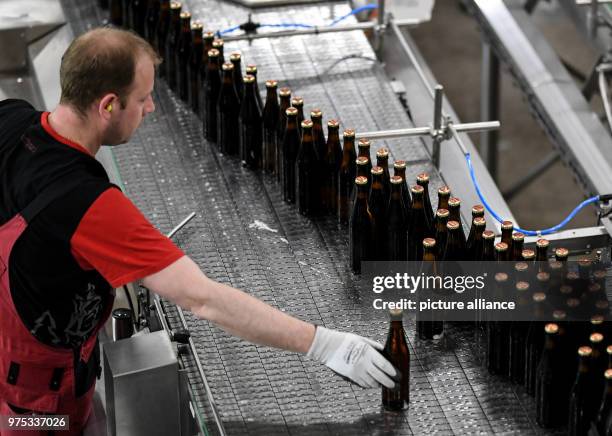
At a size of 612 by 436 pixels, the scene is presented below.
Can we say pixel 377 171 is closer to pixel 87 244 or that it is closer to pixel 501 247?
pixel 501 247

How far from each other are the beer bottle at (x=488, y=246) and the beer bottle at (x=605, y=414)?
0.61 metres

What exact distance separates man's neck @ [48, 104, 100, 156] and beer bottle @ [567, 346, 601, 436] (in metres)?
1.30

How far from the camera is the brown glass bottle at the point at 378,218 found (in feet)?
11.1

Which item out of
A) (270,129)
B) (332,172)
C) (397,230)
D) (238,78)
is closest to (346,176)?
(332,172)

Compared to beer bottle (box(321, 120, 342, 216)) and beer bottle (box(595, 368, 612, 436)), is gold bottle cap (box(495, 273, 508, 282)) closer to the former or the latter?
beer bottle (box(595, 368, 612, 436))

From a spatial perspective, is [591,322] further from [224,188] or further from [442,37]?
[442,37]

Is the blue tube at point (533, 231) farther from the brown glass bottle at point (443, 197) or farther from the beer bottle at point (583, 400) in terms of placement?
the beer bottle at point (583, 400)

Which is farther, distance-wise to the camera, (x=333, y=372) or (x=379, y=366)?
(x=333, y=372)

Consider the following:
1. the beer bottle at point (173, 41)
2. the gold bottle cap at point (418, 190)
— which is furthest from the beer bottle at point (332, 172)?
the beer bottle at point (173, 41)

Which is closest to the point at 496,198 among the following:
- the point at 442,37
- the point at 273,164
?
the point at 273,164

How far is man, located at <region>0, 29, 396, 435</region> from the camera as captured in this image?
2.61 m

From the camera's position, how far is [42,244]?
2.71 m

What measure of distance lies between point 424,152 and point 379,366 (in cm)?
138

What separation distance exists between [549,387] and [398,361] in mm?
420
